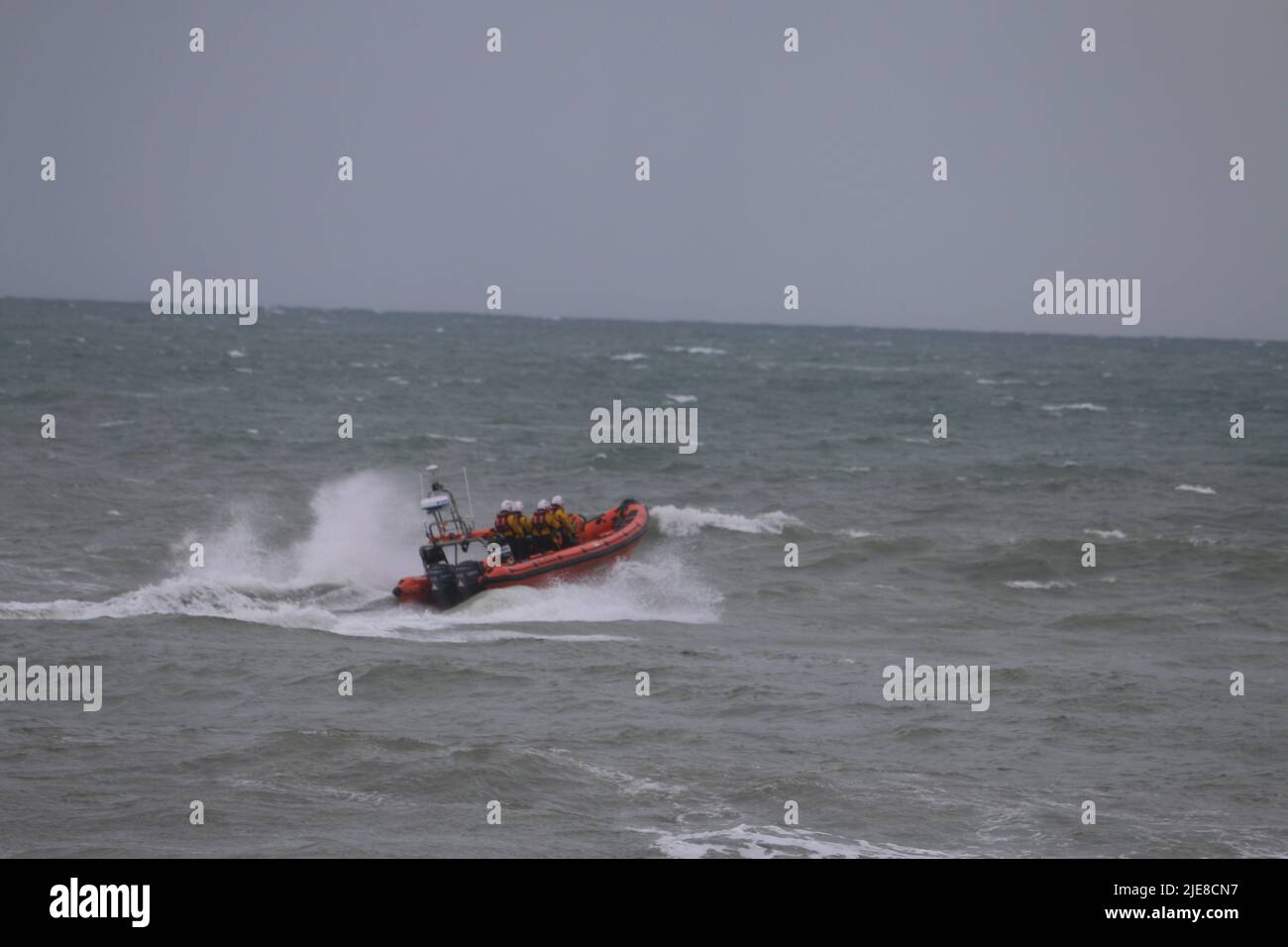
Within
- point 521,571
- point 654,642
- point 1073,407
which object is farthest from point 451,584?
point 1073,407

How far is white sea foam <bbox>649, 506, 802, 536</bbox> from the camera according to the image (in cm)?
2655

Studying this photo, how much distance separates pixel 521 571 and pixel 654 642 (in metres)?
3.39

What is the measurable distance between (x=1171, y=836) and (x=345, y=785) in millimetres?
6323

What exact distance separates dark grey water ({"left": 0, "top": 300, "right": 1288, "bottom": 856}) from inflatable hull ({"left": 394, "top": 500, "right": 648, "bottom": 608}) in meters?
0.28

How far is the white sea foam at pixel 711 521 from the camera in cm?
2655

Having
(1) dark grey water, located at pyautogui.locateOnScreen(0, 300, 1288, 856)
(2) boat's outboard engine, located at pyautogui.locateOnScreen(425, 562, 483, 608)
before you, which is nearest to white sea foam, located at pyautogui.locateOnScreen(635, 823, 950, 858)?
(1) dark grey water, located at pyautogui.locateOnScreen(0, 300, 1288, 856)

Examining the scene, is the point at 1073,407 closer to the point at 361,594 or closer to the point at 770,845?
the point at 361,594

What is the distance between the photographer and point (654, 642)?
17453 millimetres

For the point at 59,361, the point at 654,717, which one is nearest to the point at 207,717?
the point at 654,717

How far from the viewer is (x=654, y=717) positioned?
13.5m
